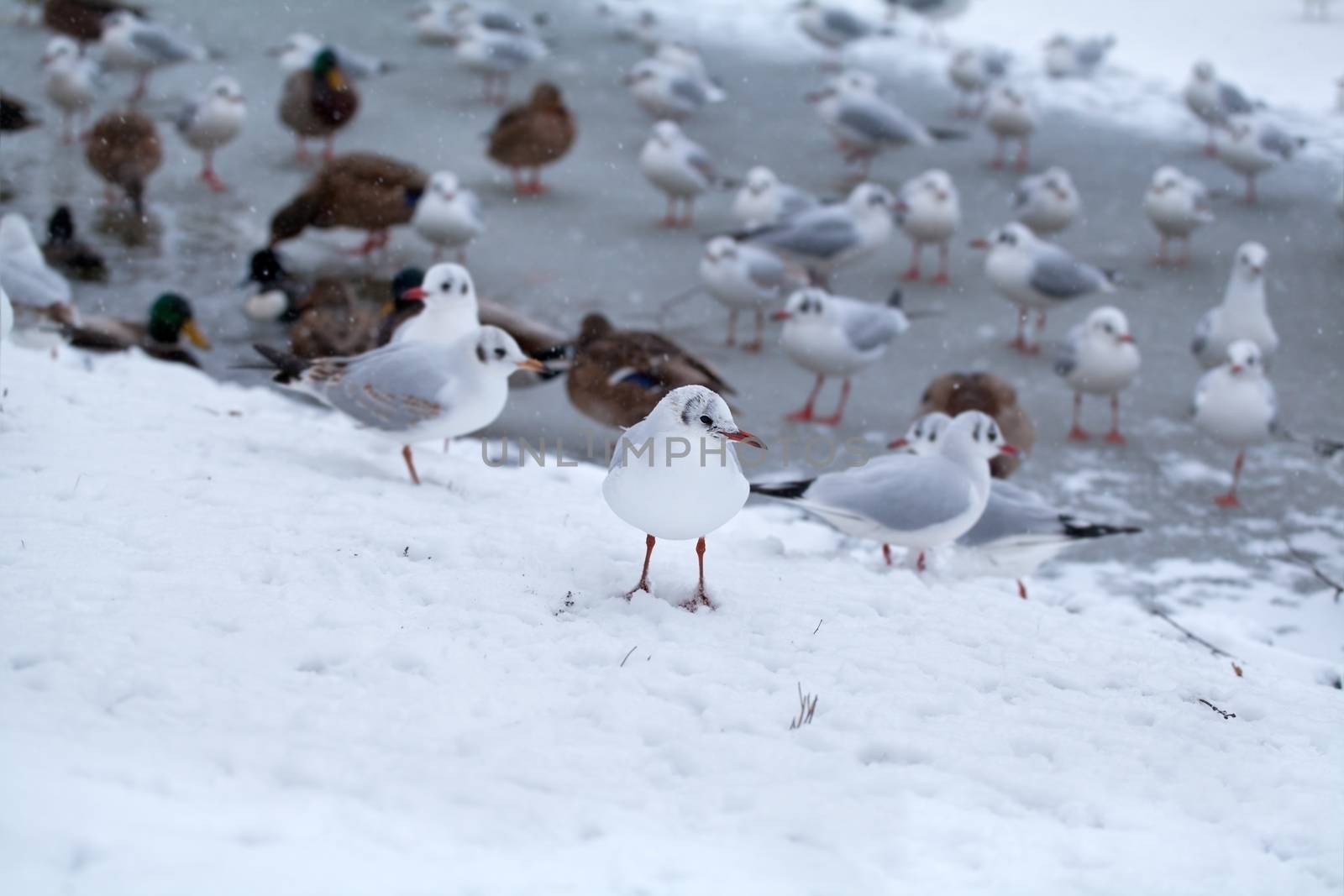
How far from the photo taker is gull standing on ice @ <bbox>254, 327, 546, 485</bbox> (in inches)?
219

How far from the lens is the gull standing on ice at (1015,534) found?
5734 mm

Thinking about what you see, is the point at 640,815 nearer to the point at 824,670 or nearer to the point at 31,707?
the point at 824,670

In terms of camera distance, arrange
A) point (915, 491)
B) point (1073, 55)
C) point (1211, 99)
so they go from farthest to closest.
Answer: point (1073, 55) < point (1211, 99) < point (915, 491)

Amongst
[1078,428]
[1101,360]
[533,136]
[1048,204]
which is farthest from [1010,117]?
[1078,428]

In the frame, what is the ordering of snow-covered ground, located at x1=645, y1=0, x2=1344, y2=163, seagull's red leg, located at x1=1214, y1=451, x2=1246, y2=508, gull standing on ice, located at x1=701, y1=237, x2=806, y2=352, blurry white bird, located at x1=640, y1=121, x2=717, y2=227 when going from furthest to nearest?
1. snow-covered ground, located at x1=645, y1=0, x2=1344, y2=163
2. blurry white bird, located at x1=640, y1=121, x2=717, y2=227
3. gull standing on ice, located at x1=701, y1=237, x2=806, y2=352
4. seagull's red leg, located at x1=1214, y1=451, x2=1246, y2=508

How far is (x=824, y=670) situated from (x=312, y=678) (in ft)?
4.93

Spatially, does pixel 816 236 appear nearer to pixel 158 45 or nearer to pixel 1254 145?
pixel 1254 145

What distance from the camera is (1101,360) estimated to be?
27.7ft

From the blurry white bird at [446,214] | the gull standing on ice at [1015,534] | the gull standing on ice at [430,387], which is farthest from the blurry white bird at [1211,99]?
the gull standing on ice at [430,387]

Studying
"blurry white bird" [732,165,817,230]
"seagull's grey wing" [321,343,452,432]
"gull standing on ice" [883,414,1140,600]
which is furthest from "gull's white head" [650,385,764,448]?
"blurry white bird" [732,165,817,230]

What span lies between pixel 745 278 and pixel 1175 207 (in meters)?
4.08

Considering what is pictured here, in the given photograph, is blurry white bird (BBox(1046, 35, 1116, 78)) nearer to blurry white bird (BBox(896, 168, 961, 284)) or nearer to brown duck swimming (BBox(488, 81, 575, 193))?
blurry white bird (BBox(896, 168, 961, 284))

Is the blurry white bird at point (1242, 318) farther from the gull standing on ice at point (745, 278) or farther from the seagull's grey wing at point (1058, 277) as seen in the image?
the gull standing on ice at point (745, 278)

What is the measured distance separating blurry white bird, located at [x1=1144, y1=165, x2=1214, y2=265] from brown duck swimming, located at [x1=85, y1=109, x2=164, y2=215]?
28.2 feet
